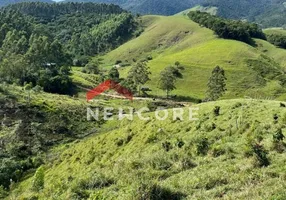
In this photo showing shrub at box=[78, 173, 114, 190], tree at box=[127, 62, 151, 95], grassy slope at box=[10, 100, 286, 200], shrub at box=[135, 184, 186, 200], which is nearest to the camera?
shrub at box=[135, 184, 186, 200]

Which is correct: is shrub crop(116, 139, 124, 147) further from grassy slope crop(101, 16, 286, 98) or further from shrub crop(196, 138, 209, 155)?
grassy slope crop(101, 16, 286, 98)

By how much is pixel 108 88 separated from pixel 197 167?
322 ft

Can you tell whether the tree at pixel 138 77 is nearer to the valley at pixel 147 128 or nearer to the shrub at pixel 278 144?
the valley at pixel 147 128

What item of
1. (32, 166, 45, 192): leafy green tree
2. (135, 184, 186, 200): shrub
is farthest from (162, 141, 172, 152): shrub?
(135, 184, 186, 200): shrub

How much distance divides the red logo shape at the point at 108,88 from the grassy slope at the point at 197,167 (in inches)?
2552

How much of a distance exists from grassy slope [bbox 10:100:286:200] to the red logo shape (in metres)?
64.8

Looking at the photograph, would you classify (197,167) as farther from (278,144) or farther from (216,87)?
(216,87)

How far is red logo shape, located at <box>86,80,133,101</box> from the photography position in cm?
10624

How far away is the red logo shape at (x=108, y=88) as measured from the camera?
106m

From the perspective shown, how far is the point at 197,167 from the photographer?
827 inches

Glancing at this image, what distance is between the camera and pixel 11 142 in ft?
198

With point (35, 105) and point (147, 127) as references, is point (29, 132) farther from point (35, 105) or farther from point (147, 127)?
point (147, 127)

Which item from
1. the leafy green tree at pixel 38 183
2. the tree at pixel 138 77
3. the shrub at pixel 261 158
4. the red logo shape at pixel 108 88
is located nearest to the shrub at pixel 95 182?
the leafy green tree at pixel 38 183

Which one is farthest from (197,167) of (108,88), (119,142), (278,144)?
(108,88)
